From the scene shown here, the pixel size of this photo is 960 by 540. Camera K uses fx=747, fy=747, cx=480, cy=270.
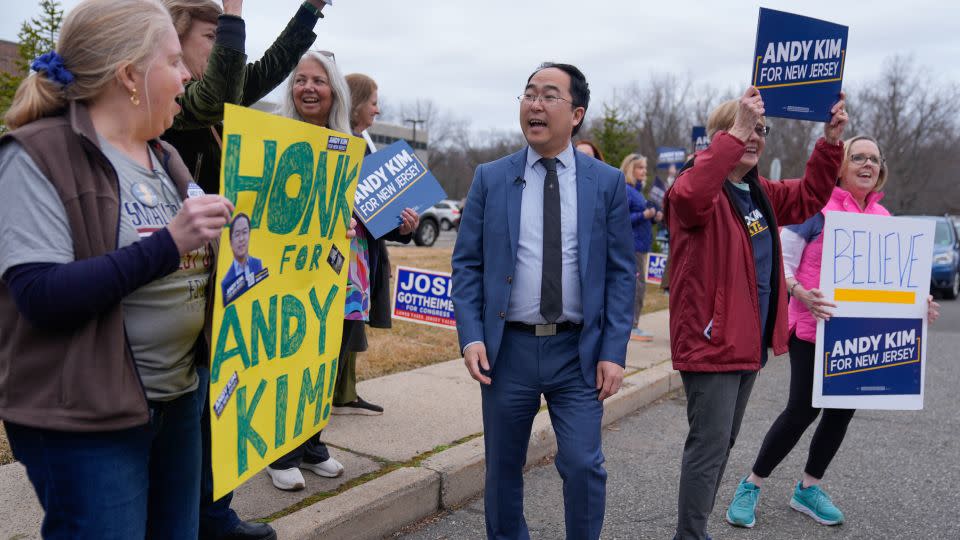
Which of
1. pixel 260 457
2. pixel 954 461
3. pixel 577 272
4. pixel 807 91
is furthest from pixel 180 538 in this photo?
pixel 954 461

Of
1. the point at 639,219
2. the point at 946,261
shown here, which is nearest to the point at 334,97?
the point at 639,219

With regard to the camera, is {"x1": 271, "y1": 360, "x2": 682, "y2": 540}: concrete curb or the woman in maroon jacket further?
{"x1": 271, "y1": 360, "x2": 682, "y2": 540}: concrete curb

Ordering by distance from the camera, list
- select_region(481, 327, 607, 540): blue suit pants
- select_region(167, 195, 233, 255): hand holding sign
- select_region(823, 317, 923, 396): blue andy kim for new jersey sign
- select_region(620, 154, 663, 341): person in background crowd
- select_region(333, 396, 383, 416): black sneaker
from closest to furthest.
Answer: select_region(167, 195, 233, 255): hand holding sign < select_region(481, 327, 607, 540): blue suit pants < select_region(823, 317, 923, 396): blue andy kim for new jersey sign < select_region(333, 396, 383, 416): black sneaker < select_region(620, 154, 663, 341): person in background crowd

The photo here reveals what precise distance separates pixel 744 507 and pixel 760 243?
1.48 m

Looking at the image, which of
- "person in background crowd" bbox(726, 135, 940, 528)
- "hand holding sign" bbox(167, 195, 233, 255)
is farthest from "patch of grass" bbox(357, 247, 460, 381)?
"hand holding sign" bbox(167, 195, 233, 255)

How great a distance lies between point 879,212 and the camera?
13.2ft

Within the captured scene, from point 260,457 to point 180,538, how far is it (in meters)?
0.32

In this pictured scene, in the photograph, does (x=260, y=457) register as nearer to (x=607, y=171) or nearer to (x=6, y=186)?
(x=6, y=186)

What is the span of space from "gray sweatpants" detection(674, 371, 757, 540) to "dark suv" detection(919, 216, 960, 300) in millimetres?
15384

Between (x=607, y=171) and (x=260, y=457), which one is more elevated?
(x=607, y=171)

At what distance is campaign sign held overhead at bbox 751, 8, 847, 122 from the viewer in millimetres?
3021

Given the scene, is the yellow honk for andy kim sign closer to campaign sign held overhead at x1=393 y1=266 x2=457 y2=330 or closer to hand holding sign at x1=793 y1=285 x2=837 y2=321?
hand holding sign at x1=793 y1=285 x2=837 y2=321

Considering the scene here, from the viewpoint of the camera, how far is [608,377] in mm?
2738

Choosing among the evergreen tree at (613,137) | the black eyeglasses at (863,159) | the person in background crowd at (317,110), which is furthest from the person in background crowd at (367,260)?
the evergreen tree at (613,137)
